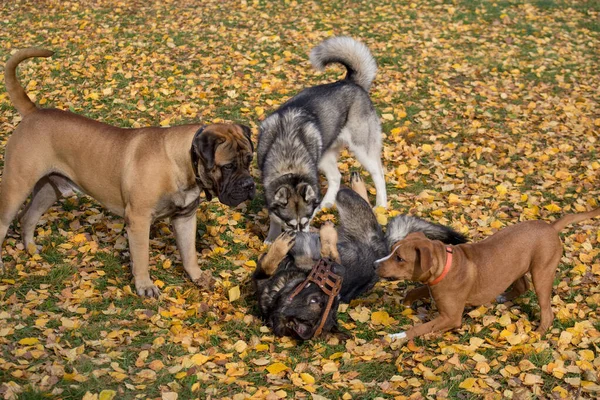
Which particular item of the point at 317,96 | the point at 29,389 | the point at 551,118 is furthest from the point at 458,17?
the point at 29,389

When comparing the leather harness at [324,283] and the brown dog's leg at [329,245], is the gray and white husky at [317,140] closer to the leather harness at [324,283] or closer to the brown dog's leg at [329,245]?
the brown dog's leg at [329,245]

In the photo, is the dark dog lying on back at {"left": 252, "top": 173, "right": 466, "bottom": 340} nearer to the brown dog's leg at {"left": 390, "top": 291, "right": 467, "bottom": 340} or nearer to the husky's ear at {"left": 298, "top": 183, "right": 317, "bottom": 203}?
the husky's ear at {"left": 298, "top": 183, "right": 317, "bottom": 203}

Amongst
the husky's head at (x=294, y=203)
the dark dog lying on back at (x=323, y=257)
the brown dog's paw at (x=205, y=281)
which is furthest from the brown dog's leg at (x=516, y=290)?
the brown dog's paw at (x=205, y=281)

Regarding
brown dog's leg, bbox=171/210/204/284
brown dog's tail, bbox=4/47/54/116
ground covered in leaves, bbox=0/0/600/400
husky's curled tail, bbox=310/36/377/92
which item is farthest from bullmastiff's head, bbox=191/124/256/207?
husky's curled tail, bbox=310/36/377/92

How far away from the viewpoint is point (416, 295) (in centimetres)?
617

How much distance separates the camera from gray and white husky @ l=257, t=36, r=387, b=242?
7.02 metres

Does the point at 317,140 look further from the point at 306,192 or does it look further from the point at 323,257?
the point at 323,257

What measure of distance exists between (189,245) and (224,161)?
1264 millimetres

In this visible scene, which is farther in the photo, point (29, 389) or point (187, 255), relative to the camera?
point (187, 255)

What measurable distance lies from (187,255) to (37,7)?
11.4 m

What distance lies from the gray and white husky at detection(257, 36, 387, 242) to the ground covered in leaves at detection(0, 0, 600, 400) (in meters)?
0.64

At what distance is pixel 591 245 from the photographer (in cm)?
723

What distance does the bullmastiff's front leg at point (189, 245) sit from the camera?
20.7 ft

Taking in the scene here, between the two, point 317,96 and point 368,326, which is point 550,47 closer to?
point 317,96
